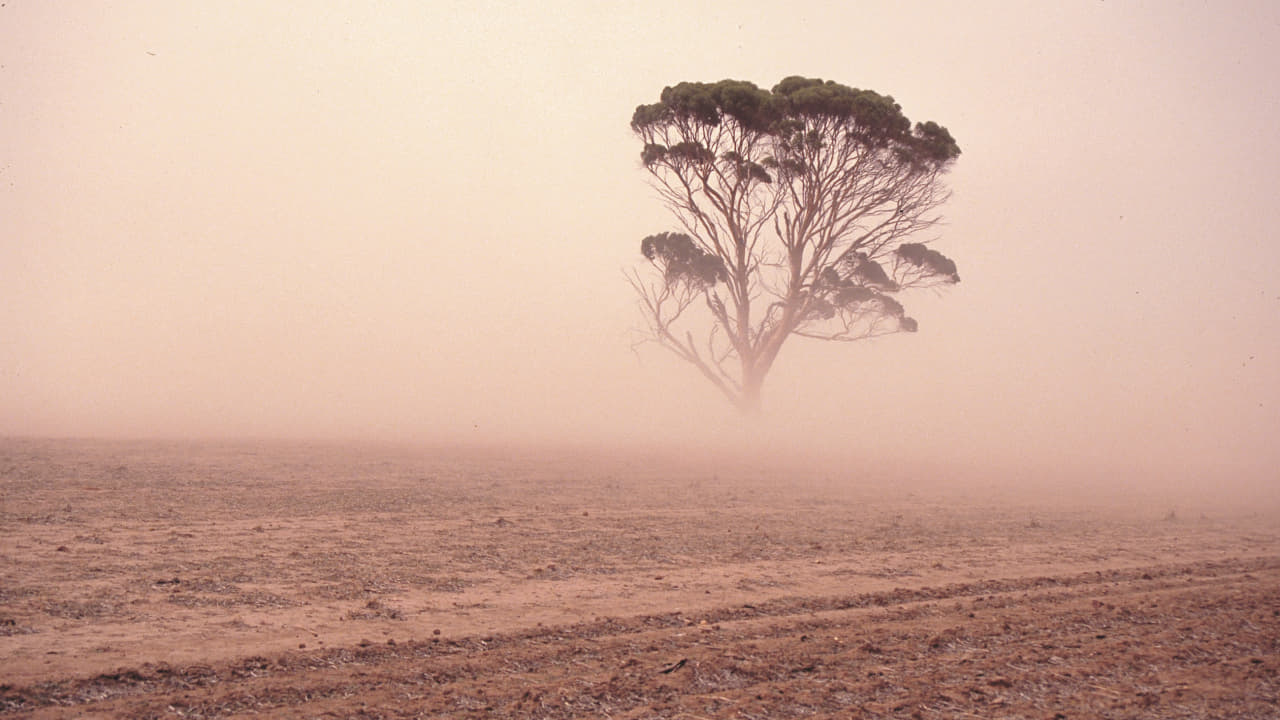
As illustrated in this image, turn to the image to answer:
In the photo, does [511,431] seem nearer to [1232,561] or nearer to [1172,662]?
[1232,561]

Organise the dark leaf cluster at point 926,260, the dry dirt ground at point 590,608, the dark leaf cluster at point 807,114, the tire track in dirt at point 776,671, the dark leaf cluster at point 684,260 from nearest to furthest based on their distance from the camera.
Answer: the tire track in dirt at point 776,671 < the dry dirt ground at point 590,608 < the dark leaf cluster at point 807,114 < the dark leaf cluster at point 926,260 < the dark leaf cluster at point 684,260

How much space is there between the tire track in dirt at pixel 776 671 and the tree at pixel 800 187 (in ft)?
97.8

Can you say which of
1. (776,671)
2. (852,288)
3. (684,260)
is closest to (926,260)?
(852,288)

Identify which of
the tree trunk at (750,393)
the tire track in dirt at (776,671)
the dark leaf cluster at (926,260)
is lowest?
the tire track in dirt at (776,671)

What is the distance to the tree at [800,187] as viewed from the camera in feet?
121

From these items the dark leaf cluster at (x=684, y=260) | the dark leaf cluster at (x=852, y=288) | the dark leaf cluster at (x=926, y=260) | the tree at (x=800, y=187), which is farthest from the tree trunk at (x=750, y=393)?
the dark leaf cluster at (x=926, y=260)

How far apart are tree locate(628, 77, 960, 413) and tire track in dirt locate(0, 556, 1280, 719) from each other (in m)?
29.8

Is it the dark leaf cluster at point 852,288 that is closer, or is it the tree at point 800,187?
the tree at point 800,187

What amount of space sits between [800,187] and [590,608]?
32220 millimetres

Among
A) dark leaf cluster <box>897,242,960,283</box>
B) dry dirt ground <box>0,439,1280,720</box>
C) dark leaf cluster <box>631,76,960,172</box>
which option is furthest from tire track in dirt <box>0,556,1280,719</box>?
dark leaf cluster <box>897,242,960,283</box>

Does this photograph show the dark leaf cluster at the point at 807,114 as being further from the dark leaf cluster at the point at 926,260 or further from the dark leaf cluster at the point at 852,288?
the dark leaf cluster at the point at 852,288

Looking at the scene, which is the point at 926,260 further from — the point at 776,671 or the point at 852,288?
the point at 776,671

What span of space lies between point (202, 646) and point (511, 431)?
40999mm

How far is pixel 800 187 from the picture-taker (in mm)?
38781
